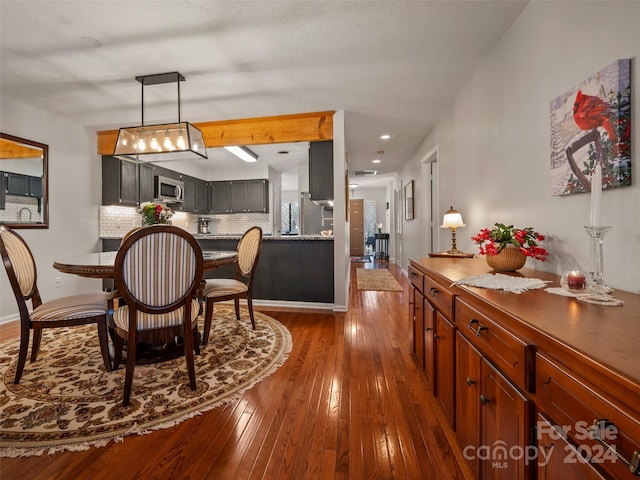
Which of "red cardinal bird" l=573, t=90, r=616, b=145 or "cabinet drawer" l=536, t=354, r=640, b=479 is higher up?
"red cardinal bird" l=573, t=90, r=616, b=145

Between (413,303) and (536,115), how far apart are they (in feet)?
4.95

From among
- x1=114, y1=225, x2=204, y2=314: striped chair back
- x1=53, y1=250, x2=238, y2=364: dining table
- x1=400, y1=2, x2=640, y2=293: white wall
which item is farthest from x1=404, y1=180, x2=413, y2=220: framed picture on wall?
x1=114, y1=225, x2=204, y2=314: striped chair back

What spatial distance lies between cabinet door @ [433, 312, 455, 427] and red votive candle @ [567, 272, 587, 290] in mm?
486

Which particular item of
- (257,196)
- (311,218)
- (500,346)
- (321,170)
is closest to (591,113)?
(500,346)

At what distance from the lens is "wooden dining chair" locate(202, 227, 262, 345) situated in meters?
2.48

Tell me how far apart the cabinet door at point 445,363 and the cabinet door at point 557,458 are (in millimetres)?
636

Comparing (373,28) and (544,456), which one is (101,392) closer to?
(544,456)

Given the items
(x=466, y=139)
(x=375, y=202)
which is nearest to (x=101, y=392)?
(x=466, y=139)

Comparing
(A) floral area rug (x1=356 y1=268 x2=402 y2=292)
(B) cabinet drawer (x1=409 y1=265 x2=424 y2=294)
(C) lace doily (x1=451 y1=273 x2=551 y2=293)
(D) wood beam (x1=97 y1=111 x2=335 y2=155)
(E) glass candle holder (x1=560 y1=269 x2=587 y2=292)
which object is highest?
(D) wood beam (x1=97 y1=111 x2=335 y2=155)

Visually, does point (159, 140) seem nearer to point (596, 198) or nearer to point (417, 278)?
point (417, 278)

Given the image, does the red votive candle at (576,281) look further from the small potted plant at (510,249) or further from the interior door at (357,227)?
the interior door at (357,227)

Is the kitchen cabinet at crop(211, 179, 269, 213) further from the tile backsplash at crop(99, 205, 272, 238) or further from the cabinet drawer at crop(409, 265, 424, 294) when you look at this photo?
the cabinet drawer at crop(409, 265, 424, 294)

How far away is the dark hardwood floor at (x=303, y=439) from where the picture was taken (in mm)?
1217

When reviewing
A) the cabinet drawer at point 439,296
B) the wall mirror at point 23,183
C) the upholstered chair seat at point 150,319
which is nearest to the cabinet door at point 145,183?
the wall mirror at point 23,183
